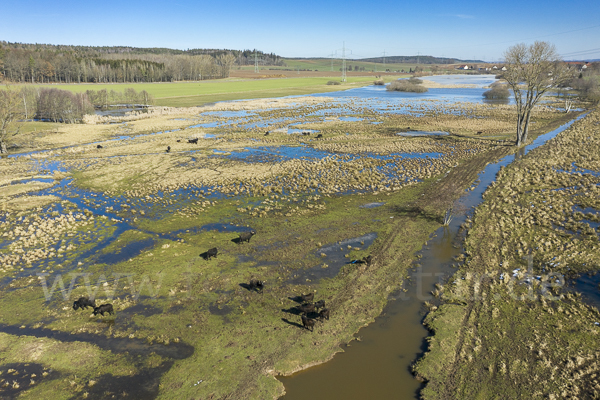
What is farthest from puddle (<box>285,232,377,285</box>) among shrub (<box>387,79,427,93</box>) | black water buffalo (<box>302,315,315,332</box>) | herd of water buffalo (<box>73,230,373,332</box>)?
shrub (<box>387,79,427,93</box>)

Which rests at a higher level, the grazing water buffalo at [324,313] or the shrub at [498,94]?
the shrub at [498,94]

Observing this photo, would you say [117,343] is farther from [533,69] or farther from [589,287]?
[533,69]

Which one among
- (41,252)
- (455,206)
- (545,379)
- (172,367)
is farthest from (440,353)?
(41,252)

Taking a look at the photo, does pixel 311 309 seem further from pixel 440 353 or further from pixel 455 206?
pixel 455 206

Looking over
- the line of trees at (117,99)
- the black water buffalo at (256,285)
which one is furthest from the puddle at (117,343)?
the line of trees at (117,99)

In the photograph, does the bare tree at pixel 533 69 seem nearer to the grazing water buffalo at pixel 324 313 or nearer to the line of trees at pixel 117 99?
the grazing water buffalo at pixel 324 313
